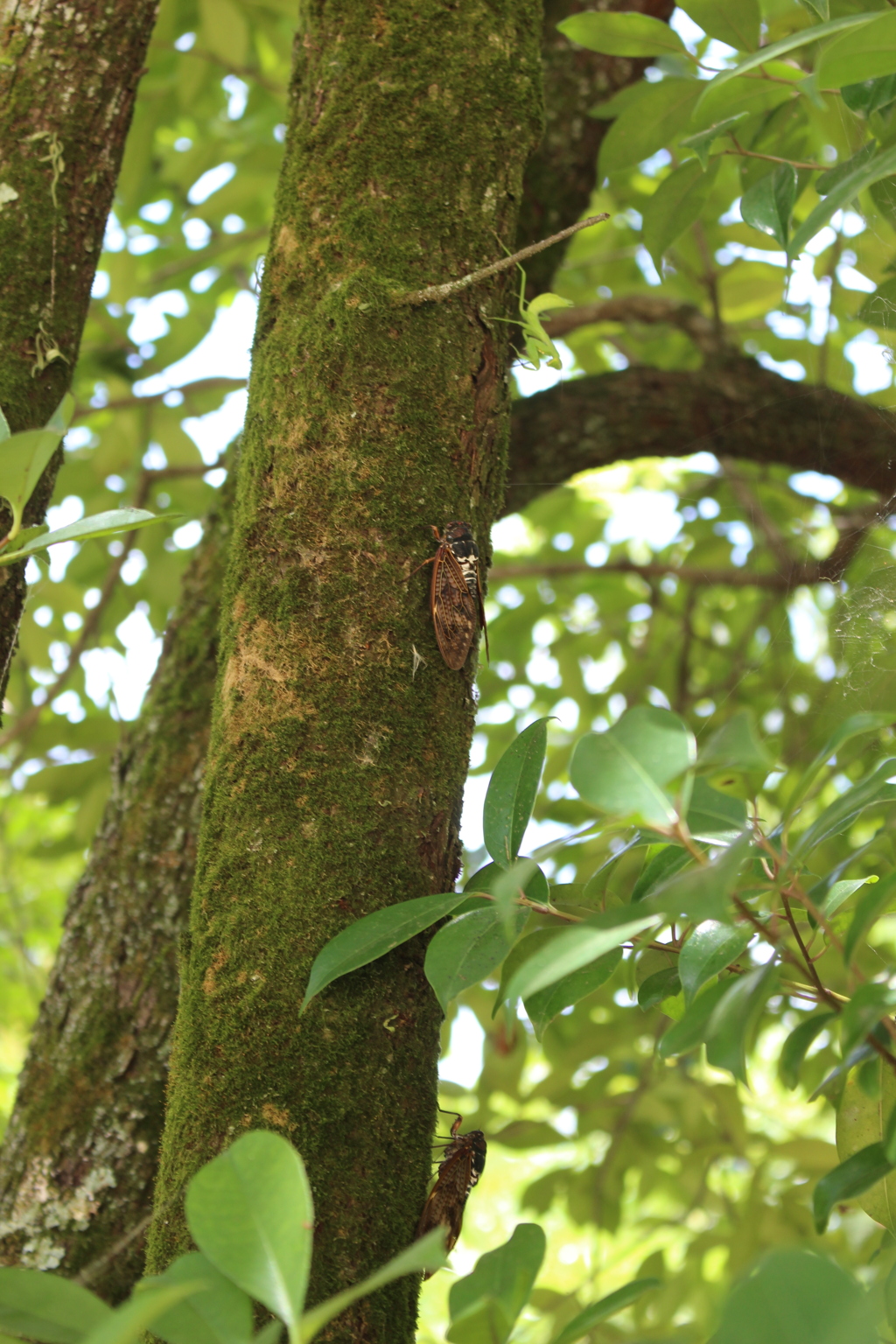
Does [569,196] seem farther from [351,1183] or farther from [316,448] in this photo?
[351,1183]

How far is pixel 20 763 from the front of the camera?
2.06 meters

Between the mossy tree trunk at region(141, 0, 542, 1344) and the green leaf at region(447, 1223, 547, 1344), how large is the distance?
0.51 ft

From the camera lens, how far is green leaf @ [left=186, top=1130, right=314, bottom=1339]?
1.42 ft

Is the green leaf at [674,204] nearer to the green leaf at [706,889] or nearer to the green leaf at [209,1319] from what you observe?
the green leaf at [706,889]

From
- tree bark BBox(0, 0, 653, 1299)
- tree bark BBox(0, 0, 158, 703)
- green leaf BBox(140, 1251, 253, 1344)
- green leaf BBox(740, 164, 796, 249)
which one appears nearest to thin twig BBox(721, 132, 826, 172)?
green leaf BBox(740, 164, 796, 249)

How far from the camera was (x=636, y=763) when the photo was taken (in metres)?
Result: 0.50

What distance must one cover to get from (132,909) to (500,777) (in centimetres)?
77

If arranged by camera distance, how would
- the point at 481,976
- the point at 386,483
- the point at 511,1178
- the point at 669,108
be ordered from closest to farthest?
1. the point at 481,976
2. the point at 386,483
3. the point at 669,108
4. the point at 511,1178

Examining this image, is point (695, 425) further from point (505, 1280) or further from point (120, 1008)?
point (505, 1280)

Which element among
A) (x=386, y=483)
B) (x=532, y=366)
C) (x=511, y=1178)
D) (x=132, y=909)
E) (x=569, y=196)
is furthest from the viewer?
(x=511, y=1178)

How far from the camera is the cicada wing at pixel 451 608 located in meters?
0.78

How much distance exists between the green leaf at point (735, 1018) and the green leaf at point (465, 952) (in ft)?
0.50

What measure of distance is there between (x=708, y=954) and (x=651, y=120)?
96 centimetres

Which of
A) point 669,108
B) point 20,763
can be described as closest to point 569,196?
point 669,108
